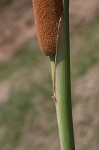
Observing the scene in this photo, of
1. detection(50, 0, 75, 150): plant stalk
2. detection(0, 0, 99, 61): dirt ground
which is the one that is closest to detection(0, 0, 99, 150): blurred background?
detection(0, 0, 99, 61): dirt ground

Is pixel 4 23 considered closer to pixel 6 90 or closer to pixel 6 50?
pixel 6 50

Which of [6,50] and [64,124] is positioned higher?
[64,124]

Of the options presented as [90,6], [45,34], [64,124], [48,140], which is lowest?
[48,140]

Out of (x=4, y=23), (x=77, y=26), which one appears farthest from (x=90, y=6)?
(x=4, y=23)

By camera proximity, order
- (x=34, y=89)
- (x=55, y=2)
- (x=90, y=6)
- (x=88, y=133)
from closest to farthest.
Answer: (x=55, y=2) < (x=88, y=133) < (x=34, y=89) < (x=90, y=6)

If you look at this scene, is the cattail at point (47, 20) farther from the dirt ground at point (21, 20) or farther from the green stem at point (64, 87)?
the dirt ground at point (21, 20)

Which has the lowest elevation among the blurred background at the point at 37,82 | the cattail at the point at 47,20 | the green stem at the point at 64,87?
the blurred background at the point at 37,82

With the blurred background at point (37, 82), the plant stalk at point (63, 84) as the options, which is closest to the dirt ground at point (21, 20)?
the blurred background at point (37, 82)

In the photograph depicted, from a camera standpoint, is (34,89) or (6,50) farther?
(6,50)
